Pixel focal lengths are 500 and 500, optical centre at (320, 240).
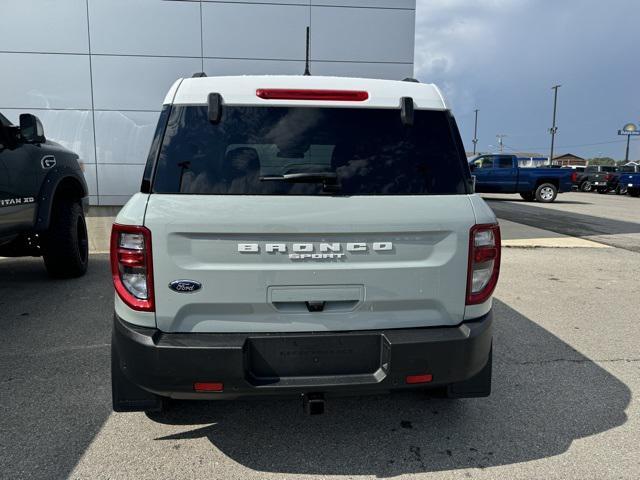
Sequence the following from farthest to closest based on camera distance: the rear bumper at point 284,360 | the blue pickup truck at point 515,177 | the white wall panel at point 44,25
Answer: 1. the blue pickup truck at point 515,177
2. the white wall panel at point 44,25
3. the rear bumper at point 284,360

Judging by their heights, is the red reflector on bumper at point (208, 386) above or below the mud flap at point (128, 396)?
above

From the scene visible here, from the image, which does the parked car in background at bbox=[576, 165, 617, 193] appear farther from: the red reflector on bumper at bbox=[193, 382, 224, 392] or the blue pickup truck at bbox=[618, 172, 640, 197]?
the red reflector on bumper at bbox=[193, 382, 224, 392]

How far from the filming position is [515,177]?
799 inches

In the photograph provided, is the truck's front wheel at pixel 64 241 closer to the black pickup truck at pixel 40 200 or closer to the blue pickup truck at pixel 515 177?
the black pickup truck at pixel 40 200

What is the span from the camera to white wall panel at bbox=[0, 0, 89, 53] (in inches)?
512

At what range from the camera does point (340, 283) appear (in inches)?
90.6

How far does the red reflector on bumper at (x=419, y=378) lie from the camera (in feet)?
7.62

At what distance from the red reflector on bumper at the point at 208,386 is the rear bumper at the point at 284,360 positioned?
21 millimetres

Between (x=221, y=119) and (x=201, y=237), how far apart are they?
1.98 ft

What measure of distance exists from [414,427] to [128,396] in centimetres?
160

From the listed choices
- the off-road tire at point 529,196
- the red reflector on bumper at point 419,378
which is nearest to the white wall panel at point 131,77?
the red reflector on bumper at point 419,378

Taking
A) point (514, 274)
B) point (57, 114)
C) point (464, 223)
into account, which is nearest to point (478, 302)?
point (464, 223)

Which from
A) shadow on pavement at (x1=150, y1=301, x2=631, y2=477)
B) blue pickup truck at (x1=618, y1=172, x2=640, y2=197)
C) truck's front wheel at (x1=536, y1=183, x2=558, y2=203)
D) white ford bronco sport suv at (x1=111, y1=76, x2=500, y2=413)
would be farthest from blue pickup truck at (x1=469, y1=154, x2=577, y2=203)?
white ford bronco sport suv at (x1=111, y1=76, x2=500, y2=413)

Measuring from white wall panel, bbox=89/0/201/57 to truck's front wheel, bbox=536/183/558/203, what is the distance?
575 inches
